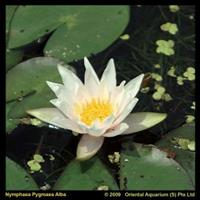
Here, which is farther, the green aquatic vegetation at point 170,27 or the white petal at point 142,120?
the green aquatic vegetation at point 170,27

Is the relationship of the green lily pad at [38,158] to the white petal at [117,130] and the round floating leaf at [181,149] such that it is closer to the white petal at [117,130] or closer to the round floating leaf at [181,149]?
the white petal at [117,130]

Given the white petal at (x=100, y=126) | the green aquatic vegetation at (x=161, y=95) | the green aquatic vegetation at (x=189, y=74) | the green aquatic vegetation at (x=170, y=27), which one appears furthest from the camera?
the green aquatic vegetation at (x=170, y=27)

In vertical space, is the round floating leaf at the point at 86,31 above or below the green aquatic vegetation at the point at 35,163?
above

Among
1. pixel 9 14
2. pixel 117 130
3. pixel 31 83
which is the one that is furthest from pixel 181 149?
pixel 9 14

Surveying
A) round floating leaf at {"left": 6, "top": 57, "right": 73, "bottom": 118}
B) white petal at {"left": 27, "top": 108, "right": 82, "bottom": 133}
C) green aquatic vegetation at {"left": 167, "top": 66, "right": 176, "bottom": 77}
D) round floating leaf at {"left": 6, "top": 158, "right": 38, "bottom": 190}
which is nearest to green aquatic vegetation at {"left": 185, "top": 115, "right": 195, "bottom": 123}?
green aquatic vegetation at {"left": 167, "top": 66, "right": 176, "bottom": 77}

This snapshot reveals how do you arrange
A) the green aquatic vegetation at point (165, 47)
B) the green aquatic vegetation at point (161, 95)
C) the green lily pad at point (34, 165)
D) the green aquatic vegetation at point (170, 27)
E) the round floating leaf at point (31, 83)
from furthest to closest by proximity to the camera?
the green aquatic vegetation at point (170, 27) < the green aquatic vegetation at point (165, 47) < the green aquatic vegetation at point (161, 95) < the round floating leaf at point (31, 83) < the green lily pad at point (34, 165)

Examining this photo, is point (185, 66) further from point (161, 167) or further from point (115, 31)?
point (161, 167)

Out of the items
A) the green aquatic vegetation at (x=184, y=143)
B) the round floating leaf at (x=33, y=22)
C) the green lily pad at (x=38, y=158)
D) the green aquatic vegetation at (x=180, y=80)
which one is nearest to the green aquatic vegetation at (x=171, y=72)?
the green aquatic vegetation at (x=180, y=80)

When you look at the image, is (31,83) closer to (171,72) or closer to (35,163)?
(35,163)
